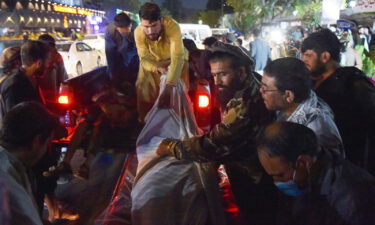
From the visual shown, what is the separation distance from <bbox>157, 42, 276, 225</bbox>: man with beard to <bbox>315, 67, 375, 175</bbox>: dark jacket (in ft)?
2.36

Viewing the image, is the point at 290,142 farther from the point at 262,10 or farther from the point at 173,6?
the point at 173,6

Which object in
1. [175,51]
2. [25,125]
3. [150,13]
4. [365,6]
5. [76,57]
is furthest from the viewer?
[365,6]

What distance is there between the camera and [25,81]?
11.5ft

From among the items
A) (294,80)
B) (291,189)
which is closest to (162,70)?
(294,80)

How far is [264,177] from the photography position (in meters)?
2.52

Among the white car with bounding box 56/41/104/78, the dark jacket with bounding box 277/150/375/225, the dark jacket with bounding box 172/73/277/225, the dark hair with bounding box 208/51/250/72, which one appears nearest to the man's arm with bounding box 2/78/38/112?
the dark jacket with bounding box 172/73/277/225

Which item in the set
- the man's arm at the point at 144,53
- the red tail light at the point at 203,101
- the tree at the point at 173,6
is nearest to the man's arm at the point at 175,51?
the man's arm at the point at 144,53

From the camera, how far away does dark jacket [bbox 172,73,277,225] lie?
2314mm

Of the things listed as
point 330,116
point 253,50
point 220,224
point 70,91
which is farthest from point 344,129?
point 253,50

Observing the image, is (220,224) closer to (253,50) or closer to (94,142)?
(94,142)

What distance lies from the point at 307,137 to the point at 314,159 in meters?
0.09

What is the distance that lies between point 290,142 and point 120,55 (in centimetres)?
408

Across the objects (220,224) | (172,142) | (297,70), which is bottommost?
(220,224)

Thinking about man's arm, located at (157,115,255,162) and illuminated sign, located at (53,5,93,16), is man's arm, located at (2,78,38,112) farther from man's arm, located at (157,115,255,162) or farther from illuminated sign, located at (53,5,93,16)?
illuminated sign, located at (53,5,93,16)
